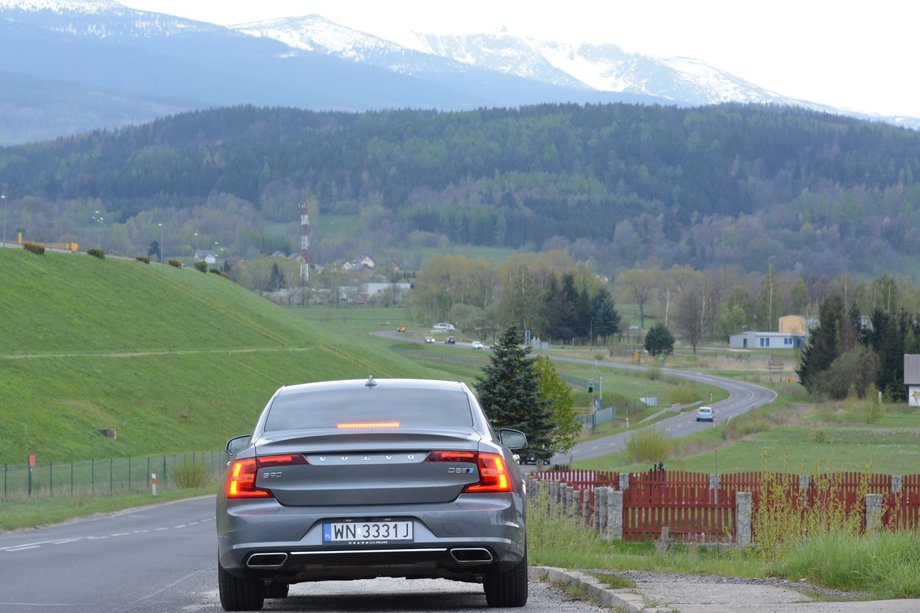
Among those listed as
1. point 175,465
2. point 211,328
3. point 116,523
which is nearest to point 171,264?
point 211,328

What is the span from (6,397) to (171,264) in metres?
54.9

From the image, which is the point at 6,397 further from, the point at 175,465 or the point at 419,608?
the point at 419,608

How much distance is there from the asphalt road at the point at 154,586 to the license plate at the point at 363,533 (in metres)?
1.47

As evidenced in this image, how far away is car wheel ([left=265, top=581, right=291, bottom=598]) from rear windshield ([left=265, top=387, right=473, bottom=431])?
5.77 feet

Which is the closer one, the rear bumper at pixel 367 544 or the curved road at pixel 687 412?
the rear bumper at pixel 367 544

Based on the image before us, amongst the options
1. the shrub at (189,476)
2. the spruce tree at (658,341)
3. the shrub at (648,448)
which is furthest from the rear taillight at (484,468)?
the spruce tree at (658,341)

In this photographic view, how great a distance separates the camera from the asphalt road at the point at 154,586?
41.9 feet

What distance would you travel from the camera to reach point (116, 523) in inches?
1364

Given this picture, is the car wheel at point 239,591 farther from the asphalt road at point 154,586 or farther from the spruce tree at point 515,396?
the spruce tree at point 515,396

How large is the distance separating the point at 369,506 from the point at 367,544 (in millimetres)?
270

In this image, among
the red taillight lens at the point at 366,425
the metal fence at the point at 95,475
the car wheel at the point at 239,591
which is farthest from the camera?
A: the metal fence at the point at 95,475

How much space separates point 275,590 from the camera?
13.2 meters

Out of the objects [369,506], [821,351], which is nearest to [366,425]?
[369,506]

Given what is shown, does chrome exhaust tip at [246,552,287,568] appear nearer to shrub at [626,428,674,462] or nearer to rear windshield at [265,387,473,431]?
rear windshield at [265,387,473,431]
